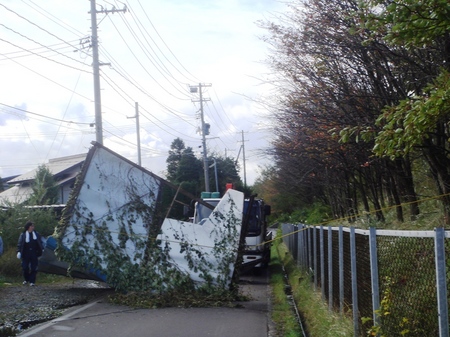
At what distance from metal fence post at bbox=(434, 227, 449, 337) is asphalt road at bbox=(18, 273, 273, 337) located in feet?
17.0

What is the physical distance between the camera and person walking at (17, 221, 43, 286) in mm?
15906

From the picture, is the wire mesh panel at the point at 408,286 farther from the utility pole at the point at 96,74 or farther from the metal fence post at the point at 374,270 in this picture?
the utility pole at the point at 96,74

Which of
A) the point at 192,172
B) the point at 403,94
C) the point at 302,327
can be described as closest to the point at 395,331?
the point at 302,327

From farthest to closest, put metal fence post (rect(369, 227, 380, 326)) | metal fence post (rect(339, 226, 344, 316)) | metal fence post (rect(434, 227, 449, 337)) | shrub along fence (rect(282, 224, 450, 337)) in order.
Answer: metal fence post (rect(339, 226, 344, 316)), metal fence post (rect(369, 227, 380, 326)), shrub along fence (rect(282, 224, 450, 337)), metal fence post (rect(434, 227, 449, 337))

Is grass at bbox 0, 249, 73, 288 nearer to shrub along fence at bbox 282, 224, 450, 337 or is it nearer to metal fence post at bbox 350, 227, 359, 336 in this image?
shrub along fence at bbox 282, 224, 450, 337

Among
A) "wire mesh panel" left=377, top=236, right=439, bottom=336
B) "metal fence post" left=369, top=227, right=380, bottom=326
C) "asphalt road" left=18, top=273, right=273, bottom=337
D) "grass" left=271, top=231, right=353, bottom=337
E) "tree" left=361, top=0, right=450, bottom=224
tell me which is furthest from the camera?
"asphalt road" left=18, top=273, right=273, bottom=337

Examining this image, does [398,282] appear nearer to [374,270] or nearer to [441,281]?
[374,270]

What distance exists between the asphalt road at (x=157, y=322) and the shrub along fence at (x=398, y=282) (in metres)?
2.24

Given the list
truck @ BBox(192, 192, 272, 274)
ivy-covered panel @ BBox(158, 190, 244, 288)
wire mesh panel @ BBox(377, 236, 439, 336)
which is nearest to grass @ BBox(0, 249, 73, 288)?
truck @ BBox(192, 192, 272, 274)

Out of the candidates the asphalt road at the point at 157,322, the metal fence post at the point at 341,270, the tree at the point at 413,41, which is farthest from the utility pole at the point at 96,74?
the tree at the point at 413,41

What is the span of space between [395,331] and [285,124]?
968 centimetres

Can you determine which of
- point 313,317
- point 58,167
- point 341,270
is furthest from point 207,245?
point 58,167

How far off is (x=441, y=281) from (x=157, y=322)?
266 inches

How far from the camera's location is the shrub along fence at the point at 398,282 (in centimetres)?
485
